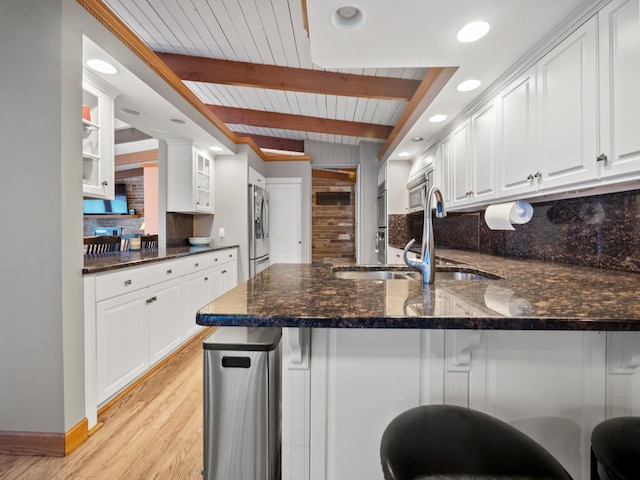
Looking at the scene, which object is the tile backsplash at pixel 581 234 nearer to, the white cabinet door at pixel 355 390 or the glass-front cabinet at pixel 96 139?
the white cabinet door at pixel 355 390

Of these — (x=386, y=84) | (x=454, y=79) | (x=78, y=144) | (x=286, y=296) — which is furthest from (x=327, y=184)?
(x=286, y=296)

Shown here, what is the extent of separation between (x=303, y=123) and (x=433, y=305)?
14.1 feet

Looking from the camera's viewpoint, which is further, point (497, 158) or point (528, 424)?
point (497, 158)

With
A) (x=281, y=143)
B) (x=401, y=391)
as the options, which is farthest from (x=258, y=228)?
(x=401, y=391)

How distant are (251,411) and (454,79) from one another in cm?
223

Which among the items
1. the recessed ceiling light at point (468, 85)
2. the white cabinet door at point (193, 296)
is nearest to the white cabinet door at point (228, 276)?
the white cabinet door at point (193, 296)

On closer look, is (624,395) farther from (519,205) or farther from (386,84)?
(386,84)

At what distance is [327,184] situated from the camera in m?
8.31

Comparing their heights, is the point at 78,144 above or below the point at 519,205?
above

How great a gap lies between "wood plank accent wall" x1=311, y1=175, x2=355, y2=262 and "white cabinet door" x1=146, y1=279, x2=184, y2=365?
216 inches

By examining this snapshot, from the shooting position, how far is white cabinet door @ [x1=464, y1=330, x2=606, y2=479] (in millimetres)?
926

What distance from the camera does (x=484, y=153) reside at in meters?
2.34

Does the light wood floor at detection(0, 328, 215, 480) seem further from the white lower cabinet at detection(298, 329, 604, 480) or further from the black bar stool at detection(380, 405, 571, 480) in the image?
the black bar stool at detection(380, 405, 571, 480)

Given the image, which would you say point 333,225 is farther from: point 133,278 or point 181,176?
point 133,278
